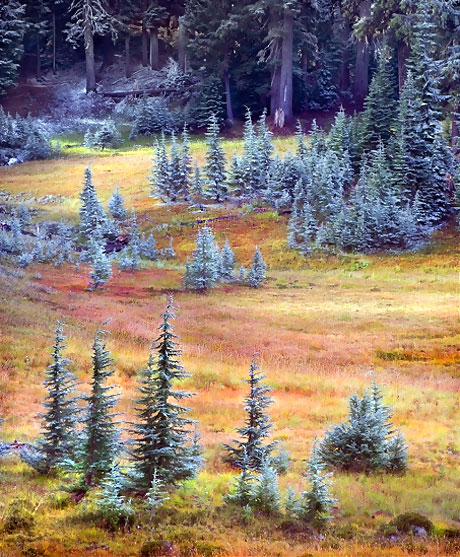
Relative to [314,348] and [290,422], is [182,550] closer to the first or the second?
[290,422]

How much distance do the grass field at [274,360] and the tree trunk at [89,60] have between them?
113 feet

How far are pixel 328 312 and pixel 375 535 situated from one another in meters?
17.4

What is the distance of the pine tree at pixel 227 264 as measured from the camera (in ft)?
111

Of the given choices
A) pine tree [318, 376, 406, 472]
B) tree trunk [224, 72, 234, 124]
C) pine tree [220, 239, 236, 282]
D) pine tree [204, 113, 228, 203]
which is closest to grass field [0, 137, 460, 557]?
pine tree [318, 376, 406, 472]

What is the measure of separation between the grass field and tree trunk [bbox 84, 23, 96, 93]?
34305 mm

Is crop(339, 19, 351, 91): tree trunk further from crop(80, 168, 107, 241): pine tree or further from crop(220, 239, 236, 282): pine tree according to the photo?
crop(220, 239, 236, 282): pine tree

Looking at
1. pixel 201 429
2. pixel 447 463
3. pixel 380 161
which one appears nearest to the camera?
pixel 447 463

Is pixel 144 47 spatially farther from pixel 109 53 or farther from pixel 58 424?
pixel 58 424

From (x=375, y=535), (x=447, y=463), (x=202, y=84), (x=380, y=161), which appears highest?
(x=202, y=84)

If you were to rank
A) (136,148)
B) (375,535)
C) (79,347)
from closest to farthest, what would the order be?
(375,535)
(79,347)
(136,148)

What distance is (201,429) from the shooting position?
1381cm

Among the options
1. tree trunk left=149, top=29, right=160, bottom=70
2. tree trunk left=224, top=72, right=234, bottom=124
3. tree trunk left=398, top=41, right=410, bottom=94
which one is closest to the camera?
A: tree trunk left=398, top=41, right=410, bottom=94

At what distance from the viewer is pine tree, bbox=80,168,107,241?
3916 cm

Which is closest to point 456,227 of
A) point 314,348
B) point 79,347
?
point 314,348
